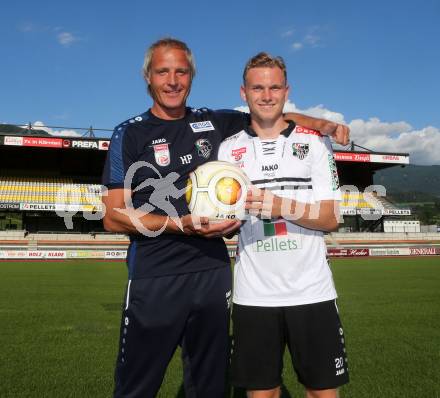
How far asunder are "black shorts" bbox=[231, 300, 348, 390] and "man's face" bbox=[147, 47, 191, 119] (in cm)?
126

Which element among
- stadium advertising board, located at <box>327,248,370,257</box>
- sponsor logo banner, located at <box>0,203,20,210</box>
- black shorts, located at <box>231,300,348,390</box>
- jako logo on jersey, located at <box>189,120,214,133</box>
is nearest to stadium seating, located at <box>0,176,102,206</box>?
sponsor logo banner, located at <box>0,203,20,210</box>

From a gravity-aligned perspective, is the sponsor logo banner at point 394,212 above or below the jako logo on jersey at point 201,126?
above

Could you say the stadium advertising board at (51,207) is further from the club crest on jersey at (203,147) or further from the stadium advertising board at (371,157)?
the club crest on jersey at (203,147)

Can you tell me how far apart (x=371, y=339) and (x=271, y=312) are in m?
4.24

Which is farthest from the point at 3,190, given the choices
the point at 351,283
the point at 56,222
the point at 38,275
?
the point at 351,283

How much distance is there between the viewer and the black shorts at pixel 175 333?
2512mm

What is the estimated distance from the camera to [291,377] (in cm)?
468

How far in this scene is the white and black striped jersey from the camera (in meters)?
2.58

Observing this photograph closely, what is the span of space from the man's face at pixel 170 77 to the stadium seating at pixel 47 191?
96.1ft

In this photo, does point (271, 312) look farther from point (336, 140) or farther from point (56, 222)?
point (56, 222)

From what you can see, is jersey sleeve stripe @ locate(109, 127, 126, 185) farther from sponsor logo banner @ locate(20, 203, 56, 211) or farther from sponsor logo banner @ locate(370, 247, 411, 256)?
sponsor logo banner @ locate(20, 203, 56, 211)

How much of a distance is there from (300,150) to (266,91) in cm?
39

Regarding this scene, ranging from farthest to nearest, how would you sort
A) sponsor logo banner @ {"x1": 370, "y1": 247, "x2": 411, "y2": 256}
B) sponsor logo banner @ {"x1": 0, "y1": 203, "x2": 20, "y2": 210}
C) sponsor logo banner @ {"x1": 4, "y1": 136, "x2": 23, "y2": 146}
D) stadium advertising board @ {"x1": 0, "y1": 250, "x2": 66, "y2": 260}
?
sponsor logo banner @ {"x1": 0, "y1": 203, "x2": 20, "y2": 210}, sponsor logo banner @ {"x1": 4, "y1": 136, "x2": 23, "y2": 146}, sponsor logo banner @ {"x1": 370, "y1": 247, "x2": 411, "y2": 256}, stadium advertising board @ {"x1": 0, "y1": 250, "x2": 66, "y2": 260}

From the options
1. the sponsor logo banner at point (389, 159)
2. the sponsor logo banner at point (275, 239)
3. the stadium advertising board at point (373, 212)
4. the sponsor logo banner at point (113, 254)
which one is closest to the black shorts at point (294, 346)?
the sponsor logo banner at point (275, 239)
